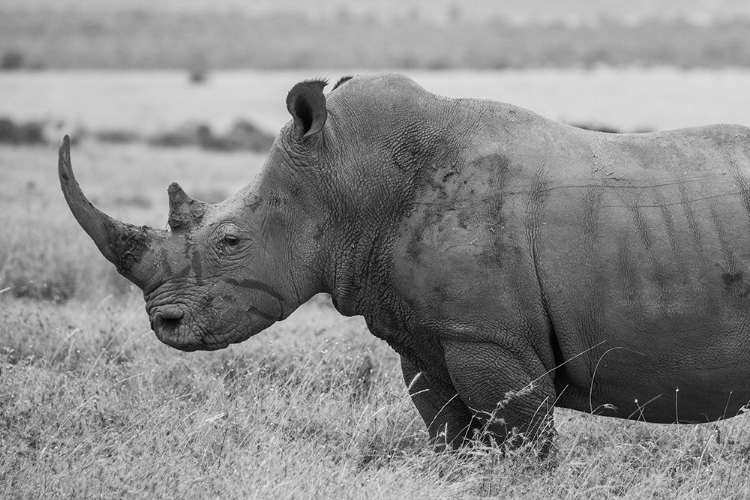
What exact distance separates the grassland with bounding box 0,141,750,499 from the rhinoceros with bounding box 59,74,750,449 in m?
0.34

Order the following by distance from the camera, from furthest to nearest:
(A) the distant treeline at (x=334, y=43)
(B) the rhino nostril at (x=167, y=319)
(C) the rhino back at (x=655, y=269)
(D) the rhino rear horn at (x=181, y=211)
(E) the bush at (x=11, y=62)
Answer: (A) the distant treeline at (x=334, y=43) → (E) the bush at (x=11, y=62) → (D) the rhino rear horn at (x=181, y=211) → (B) the rhino nostril at (x=167, y=319) → (C) the rhino back at (x=655, y=269)

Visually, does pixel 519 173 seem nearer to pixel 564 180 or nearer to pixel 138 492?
pixel 564 180

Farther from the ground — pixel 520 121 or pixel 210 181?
pixel 520 121

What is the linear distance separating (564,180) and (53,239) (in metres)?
7.73

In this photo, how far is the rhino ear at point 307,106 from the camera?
5590mm

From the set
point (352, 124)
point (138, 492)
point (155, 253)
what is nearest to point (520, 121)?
point (352, 124)

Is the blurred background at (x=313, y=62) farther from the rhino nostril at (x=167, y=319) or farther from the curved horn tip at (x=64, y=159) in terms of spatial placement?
the curved horn tip at (x=64, y=159)

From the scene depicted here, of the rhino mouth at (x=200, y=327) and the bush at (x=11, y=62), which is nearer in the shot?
the rhino mouth at (x=200, y=327)

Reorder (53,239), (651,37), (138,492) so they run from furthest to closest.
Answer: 1. (651,37)
2. (53,239)
3. (138,492)

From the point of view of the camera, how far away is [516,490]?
555 cm

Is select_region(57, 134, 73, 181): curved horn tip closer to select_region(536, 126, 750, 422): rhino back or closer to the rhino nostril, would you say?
the rhino nostril

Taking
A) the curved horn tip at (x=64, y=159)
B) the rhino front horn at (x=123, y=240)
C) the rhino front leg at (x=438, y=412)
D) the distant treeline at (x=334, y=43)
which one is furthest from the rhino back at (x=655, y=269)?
the distant treeline at (x=334, y=43)

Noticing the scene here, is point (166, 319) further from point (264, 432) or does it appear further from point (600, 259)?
point (600, 259)

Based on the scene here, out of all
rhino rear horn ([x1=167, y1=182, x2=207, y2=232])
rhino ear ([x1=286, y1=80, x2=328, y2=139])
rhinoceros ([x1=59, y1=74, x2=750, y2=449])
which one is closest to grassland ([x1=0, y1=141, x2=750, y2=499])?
rhinoceros ([x1=59, y1=74, x2=750, y2=449])
